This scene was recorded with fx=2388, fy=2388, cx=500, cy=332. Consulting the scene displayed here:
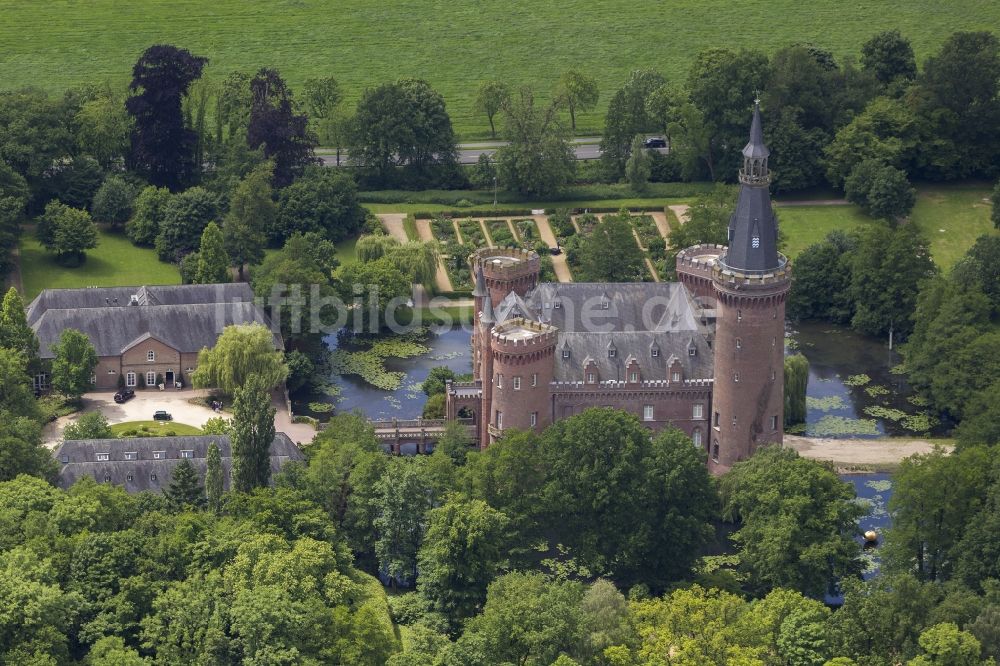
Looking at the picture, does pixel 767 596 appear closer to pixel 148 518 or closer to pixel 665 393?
pixel 665 393

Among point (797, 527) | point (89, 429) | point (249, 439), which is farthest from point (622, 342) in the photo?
point (89, 429)

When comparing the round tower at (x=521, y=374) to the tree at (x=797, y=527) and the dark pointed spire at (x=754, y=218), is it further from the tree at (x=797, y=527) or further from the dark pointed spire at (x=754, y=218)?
the tree at (x=797, y=527)

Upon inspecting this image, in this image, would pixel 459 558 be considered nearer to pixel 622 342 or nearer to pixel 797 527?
pixel 797 527

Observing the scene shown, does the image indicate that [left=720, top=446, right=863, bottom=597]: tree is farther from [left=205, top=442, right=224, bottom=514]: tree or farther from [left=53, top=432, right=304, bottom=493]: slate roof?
[left=205, top=442, right=224, bottom=514]: tree

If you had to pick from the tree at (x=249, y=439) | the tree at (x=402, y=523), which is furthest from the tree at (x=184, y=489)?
the tree at (x=402, y=523)

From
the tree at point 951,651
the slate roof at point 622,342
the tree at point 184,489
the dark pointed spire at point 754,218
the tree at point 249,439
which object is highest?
the dark pointed spire at point 754,218
